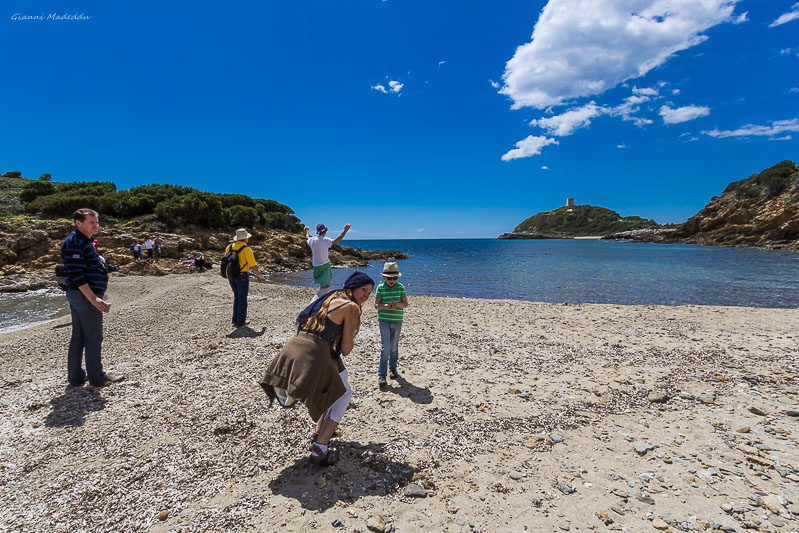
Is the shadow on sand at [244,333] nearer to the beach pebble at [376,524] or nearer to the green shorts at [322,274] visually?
the green shorts at [322,274]

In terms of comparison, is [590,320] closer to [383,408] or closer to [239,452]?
[383,408]

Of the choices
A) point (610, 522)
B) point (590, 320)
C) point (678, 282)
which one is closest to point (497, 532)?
point (610, 522)

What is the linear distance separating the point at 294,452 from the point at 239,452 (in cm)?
70

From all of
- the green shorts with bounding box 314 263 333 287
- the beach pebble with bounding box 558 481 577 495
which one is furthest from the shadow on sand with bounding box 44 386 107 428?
the beach pebble with bounding box 558 481 577 495

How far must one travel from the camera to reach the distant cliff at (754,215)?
218ft

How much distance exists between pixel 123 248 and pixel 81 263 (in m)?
30.0

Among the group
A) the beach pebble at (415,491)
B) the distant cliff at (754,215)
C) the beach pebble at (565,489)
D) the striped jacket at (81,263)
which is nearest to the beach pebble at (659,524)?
the beach pebble at (565,489)

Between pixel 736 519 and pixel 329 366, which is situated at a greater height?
pixel 329 366

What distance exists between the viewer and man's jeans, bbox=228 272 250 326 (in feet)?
34.6

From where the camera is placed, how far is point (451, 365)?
780 cm

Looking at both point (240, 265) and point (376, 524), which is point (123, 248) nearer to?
point (240, 265)

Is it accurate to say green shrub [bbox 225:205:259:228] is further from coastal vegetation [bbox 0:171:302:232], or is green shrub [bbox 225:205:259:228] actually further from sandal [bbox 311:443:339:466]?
sandal [bbox 311:443:339:466]

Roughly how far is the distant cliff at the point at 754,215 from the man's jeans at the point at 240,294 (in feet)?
277

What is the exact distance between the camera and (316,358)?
11.7ft
